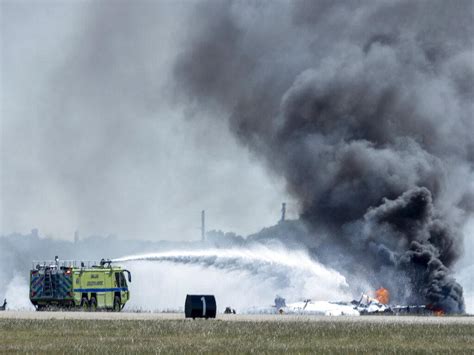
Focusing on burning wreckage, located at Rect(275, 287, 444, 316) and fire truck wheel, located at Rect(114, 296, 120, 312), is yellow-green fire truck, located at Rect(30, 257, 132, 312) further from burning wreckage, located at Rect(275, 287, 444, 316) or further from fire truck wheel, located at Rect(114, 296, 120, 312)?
burning wreckage, located at Rect(275, 287, 444, 316)

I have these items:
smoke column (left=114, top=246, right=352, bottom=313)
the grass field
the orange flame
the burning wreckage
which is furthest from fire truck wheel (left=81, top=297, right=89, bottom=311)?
the orange flame

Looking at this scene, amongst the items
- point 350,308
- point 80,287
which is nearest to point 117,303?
point 80,287

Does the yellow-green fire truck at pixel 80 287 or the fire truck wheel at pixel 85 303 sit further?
the fire truck wheel at pixel 85 303

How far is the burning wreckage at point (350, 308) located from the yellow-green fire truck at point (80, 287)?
15305 millimetres

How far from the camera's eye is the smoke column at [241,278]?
11488 centimetres

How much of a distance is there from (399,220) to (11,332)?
208ft

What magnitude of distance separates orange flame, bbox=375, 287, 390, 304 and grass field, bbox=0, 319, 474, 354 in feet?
126

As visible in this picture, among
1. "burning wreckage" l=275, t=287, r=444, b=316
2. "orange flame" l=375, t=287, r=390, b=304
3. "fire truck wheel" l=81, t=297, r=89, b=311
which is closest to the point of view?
"fire truck wheel" l=81, t=297, r=89, b=311

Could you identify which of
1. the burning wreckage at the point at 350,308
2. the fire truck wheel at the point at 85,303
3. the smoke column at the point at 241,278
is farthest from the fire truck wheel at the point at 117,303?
the burning wreckage at the point at 350,308

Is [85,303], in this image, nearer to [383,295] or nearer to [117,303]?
[117,303]

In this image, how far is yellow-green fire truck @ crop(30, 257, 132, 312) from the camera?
321 ft

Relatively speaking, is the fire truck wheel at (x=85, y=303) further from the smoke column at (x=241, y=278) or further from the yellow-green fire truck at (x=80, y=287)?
the smoke column at (x=241, y=278)

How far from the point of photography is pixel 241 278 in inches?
4604

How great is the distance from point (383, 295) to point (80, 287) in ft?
117
